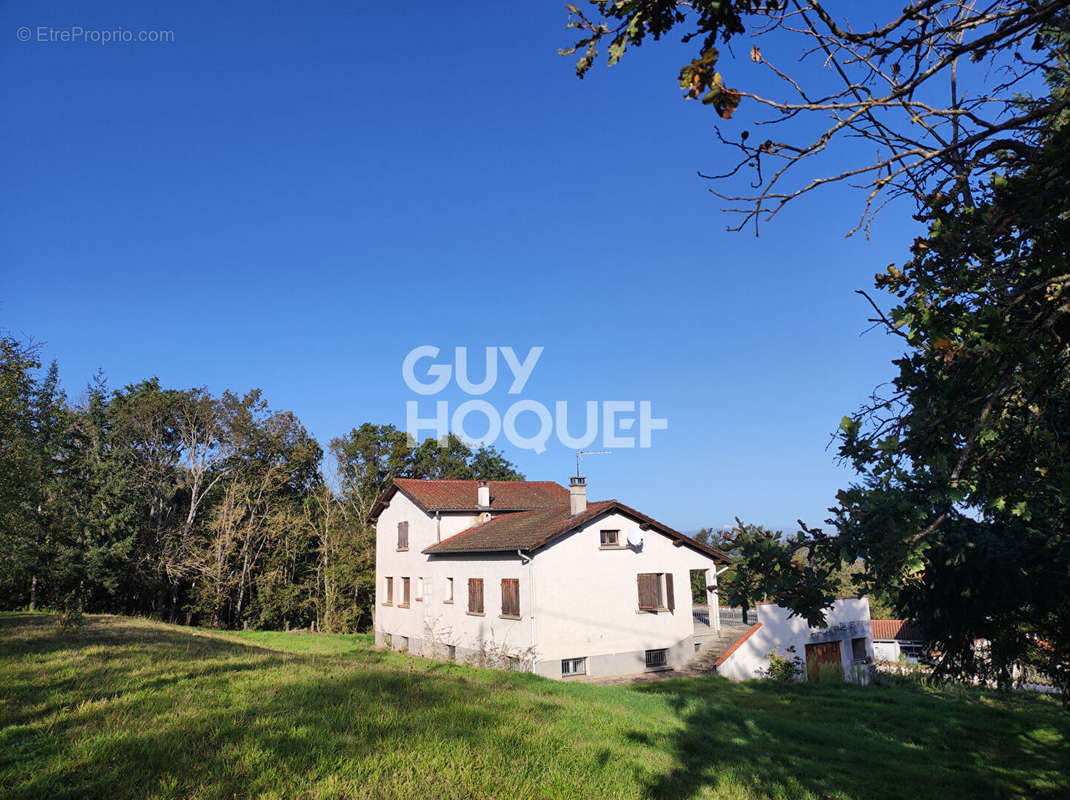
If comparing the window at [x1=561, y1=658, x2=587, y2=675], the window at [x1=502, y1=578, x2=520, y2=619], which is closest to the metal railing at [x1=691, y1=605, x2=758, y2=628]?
the window at [x1=561, y1=658, x2=587, y2=675]

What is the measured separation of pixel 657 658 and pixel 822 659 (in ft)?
21.4

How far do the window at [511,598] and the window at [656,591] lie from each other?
189 inches

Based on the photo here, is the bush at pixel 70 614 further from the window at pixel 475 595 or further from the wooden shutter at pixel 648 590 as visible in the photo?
the wooden shutter at pixel 648 590

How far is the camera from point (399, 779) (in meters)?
5.23

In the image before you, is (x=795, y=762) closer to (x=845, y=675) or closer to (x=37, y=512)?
(x=845, y=675)

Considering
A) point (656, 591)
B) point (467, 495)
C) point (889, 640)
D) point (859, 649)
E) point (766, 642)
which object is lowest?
point (889, 640)

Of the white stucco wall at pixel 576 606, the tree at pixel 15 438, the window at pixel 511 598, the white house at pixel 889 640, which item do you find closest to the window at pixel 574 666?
the white stucco wall at pixel 576 606

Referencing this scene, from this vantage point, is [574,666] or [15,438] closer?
[15,438]

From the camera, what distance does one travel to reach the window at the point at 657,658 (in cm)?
2162

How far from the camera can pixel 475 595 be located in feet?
76.5

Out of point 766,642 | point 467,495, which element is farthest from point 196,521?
point 766,642

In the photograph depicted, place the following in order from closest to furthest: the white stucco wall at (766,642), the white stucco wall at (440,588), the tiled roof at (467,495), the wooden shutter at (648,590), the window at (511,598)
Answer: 1. the white stucco wall at (766,642)
2. the window at (511,598)
3. the white stucco wall at (440,588)
4. the wooden shutter at (648,590)
5. the tiled roof at (467,495)

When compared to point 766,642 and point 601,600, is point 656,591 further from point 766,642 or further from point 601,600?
point 766,642

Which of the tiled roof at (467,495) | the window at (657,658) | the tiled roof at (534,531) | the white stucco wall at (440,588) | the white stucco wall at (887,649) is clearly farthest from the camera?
the white stucco wall at (887,649)
